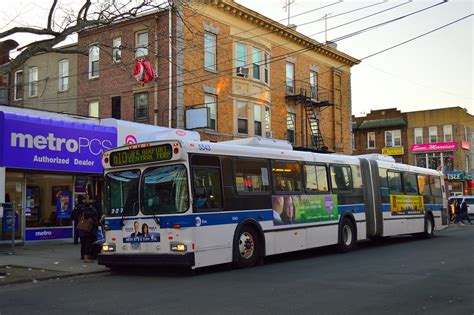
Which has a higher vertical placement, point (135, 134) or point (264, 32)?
point (264, 32)

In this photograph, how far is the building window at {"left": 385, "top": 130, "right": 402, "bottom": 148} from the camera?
2421 inches

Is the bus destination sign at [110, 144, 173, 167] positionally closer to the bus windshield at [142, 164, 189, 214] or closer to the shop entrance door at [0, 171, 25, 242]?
the bus windshield at [142, 164, 189, 214]

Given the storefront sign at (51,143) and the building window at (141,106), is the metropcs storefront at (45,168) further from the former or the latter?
the building window at (141,106)

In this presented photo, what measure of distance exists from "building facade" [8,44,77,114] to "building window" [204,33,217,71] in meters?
7.44

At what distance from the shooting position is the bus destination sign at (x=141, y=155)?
11.4m

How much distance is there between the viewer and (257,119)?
30.1 metres

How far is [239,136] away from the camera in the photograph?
28969mm

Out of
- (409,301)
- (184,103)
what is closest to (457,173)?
(184,103)

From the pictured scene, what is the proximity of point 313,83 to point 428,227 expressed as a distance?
1669cm

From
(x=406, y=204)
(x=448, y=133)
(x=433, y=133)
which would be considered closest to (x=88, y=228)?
(x=406, y=204)

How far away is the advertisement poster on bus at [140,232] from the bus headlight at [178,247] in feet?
1.37

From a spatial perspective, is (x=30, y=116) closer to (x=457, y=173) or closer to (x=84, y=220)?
(x=84, y=220)

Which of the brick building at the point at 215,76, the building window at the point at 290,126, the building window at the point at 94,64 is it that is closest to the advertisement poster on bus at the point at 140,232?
the brick building at the point at 215,76

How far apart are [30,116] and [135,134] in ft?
15.2
